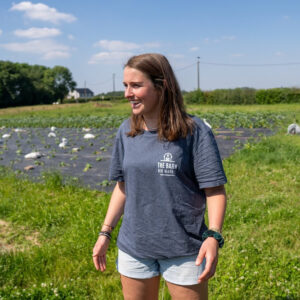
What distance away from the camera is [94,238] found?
13.5 ft

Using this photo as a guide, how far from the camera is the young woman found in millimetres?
1832

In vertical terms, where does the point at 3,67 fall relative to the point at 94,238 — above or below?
above

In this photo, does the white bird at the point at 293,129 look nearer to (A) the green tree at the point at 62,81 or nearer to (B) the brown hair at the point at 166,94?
(B) the brown hair at the point at 166,94

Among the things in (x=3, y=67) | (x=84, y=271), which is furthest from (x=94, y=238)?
(x=3, y=67)

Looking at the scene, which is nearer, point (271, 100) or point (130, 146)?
point (130, 146)

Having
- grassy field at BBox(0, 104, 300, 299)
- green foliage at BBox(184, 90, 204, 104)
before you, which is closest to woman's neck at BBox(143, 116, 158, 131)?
grassy field at BBox(0, 104, 300, 299)

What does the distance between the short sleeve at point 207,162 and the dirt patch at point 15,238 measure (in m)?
3.01

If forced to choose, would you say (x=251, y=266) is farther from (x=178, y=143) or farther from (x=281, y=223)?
(x=178, y=143)

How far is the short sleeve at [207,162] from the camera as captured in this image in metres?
1.80

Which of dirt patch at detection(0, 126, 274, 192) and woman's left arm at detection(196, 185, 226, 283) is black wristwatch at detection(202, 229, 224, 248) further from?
dirt patch at detection(0, 126, 274, 192)

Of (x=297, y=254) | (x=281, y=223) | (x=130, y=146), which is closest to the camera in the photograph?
(x=130, y=146)

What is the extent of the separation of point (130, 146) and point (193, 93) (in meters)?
44.1

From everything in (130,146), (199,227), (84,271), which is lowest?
(84,271)

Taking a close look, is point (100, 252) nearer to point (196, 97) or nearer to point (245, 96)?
point (245, 96)
